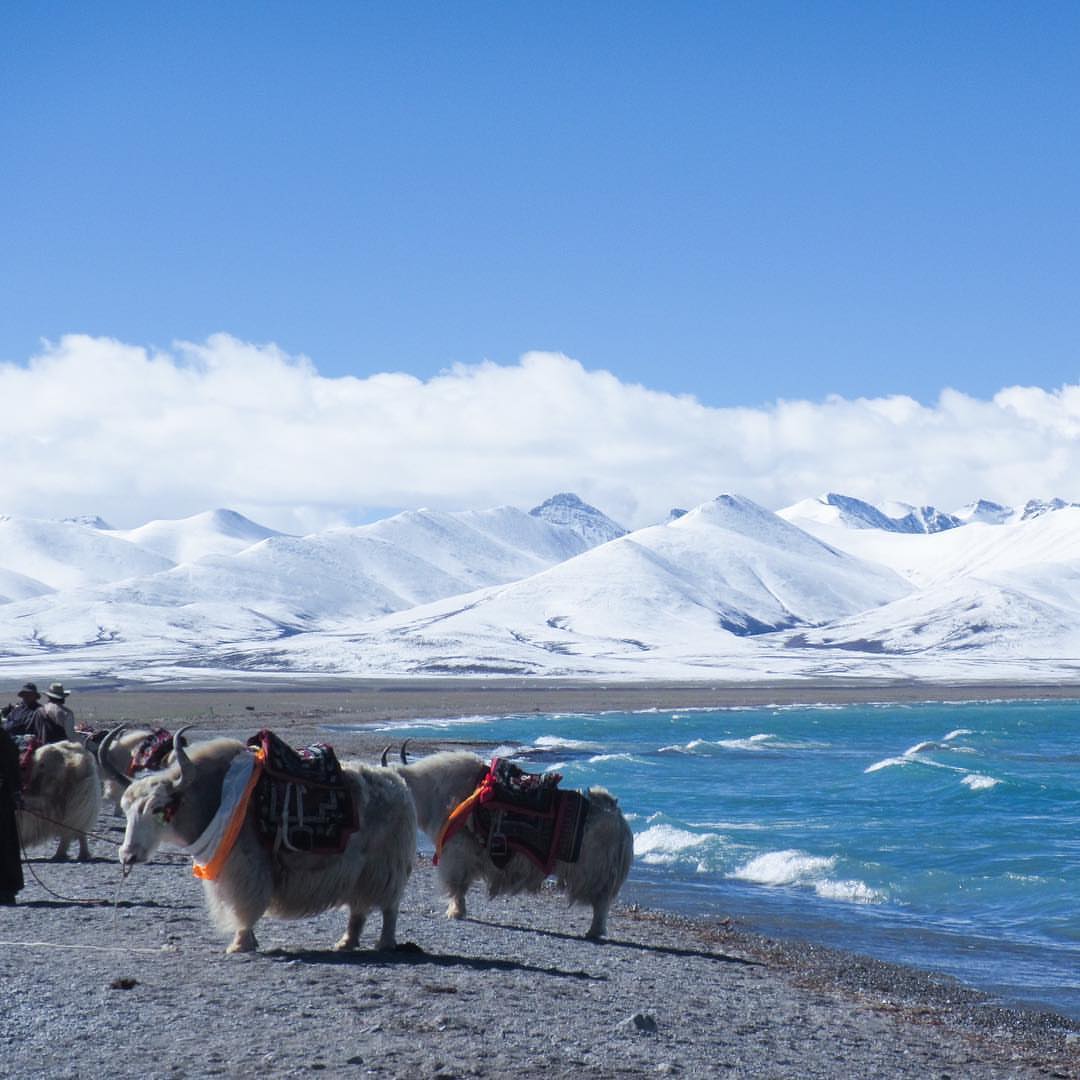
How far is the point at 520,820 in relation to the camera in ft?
37.6

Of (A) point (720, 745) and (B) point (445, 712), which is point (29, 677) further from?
(A) point (720, 745)

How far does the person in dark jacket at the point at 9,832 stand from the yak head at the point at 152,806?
2.43 m

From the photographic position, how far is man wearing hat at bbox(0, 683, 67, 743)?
14719mm

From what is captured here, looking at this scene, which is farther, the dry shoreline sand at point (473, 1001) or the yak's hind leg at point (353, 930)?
the yak's hind leg at point (353, 930)

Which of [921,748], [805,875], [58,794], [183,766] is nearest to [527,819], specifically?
[183,766]

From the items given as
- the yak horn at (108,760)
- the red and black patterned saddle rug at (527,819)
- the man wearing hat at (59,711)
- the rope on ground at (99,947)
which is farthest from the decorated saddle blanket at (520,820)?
the man wearing hat at (59,711)

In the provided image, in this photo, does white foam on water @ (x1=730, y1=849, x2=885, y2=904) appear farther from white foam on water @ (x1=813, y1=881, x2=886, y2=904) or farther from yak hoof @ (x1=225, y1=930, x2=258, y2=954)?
yak hoof @ (x1=225, y1=930, x2=258, y2=954)

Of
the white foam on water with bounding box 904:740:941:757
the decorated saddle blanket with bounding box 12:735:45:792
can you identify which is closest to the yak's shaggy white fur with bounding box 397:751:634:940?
the decorated saddle blanket with bounding box 12:735:45:792

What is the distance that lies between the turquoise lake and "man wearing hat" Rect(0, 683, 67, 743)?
688 cm

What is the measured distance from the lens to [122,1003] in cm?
746

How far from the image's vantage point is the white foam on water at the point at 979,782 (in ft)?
105

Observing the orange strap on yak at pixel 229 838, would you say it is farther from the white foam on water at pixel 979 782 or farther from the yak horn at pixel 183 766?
the white foam on water at pixel 979 782

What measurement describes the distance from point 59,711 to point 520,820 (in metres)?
6.38

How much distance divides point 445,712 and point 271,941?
58572 millimetres
